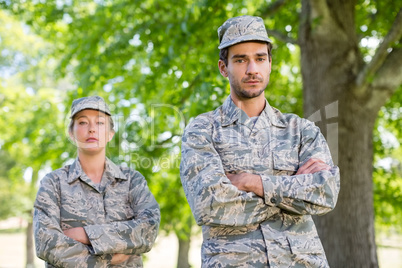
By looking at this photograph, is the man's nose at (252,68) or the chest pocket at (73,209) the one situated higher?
the man's nose at (252,68)

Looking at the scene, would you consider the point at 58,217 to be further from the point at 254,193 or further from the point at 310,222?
the point at 310,222

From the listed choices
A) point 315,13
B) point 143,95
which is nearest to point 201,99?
point 315,13

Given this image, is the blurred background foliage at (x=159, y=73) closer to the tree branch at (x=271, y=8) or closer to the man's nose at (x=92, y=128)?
the tree branch at (x=271, y=8)

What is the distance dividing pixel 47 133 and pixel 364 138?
693 centimetres

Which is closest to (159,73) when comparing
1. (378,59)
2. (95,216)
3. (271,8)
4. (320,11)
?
(271,8)

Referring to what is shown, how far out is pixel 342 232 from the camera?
232 inches

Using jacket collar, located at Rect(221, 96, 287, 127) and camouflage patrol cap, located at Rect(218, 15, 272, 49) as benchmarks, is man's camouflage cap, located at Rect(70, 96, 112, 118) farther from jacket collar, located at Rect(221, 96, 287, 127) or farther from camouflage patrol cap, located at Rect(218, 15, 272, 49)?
camouflage patrol cap, located at Rect(218, 15, 272, 49)

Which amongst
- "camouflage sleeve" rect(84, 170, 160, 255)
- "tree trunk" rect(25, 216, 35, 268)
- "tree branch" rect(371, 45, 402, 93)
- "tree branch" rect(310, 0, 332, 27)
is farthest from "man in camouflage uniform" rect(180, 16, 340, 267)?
"tree trunk" rect(25, 216, 35, 268)

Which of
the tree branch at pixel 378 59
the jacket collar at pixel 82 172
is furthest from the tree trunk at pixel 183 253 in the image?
the jacket collar at pixel 82 172

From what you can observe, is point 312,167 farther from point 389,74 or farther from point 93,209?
point 389,74

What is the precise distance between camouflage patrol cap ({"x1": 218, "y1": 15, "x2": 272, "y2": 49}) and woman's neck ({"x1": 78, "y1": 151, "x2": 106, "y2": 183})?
1.26m

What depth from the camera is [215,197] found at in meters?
2.47

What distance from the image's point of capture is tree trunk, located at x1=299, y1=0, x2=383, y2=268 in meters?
5.90

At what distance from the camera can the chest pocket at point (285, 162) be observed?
105 inches
